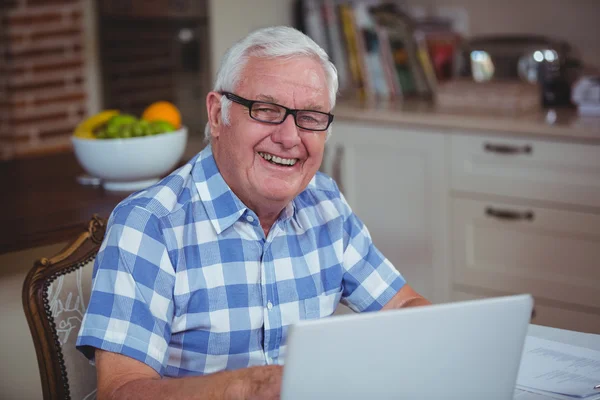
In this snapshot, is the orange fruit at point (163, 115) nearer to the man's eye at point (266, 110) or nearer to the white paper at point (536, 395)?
the man's eye at point (266, 110)

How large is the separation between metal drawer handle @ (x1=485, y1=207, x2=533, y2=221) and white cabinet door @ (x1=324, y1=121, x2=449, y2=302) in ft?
0.64

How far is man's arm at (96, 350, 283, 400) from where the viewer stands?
46.1 inches

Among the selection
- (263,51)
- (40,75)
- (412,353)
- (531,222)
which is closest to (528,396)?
(412,353)

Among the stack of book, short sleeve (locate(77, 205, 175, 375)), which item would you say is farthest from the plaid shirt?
the stack of book

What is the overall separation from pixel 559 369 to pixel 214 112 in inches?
28.7

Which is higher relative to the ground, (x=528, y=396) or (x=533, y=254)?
(x=528, y=396)

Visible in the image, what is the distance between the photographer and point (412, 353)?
1002 mm

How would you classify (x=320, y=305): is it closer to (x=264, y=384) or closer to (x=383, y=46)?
(x=264, y=384)

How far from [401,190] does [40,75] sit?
1555 millimetres

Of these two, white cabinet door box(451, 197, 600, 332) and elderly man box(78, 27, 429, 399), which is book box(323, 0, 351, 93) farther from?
elderly man box(78, 27, 429, 399)

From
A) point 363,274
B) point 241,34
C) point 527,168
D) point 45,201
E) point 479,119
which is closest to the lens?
point 363,274

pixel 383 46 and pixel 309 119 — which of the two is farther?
pixel 383 46

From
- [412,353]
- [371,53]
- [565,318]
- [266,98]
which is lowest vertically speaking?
[565,318]

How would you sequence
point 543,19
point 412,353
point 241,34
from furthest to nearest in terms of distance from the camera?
point 241,34, point 543,19, point 412,353
